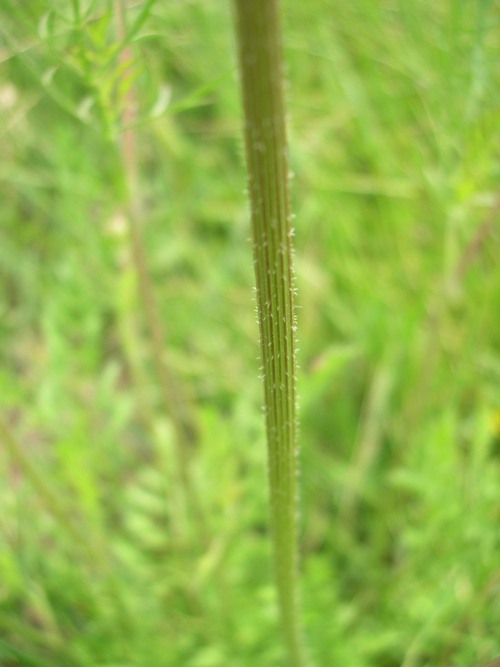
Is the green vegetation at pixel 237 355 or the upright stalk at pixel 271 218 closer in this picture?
the upright stalk at pixel 271 218

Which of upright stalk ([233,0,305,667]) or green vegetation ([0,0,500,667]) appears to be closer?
upright stalk ([233,0,305,667])

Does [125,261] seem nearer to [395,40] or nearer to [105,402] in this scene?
[105,402]

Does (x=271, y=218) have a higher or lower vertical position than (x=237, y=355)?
higher

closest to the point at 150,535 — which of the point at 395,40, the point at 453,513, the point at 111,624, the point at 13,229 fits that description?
the point at 111,624

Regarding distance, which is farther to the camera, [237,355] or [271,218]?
[237,355]

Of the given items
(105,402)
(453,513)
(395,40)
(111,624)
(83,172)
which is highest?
(395,40)
